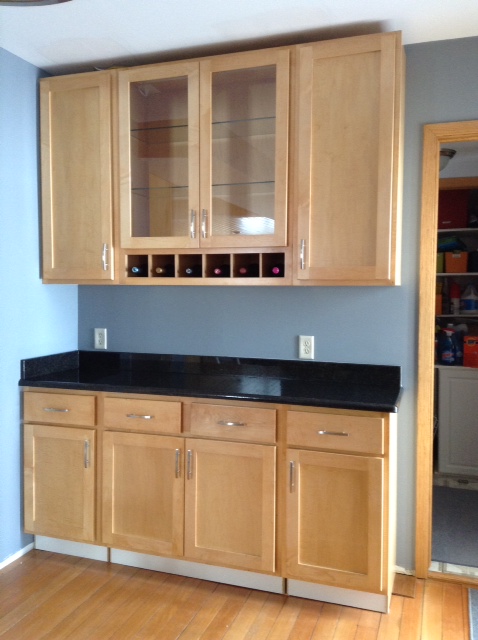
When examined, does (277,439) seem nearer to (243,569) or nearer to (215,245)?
(243,569)

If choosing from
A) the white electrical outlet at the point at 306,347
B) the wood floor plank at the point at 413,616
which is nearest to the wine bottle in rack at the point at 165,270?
the white electrical outlet at the point at 306,347

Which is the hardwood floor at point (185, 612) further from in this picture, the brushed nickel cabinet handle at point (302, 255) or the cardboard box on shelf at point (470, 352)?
the cardboard box on shelf at point (470, 352)

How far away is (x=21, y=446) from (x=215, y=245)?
4.55ft

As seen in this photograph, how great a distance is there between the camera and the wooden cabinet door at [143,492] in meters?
2.56

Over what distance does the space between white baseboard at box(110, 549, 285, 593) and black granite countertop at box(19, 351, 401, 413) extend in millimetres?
795

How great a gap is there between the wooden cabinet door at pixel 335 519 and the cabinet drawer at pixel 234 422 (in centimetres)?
14

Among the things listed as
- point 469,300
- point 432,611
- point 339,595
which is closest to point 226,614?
→ point 339,595

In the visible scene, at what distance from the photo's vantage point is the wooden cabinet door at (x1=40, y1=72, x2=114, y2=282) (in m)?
2.76

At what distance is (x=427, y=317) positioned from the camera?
2602 mm

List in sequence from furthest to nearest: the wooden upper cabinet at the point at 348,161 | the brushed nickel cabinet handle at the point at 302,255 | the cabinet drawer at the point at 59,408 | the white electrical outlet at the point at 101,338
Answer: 1. the white electrical outlet at the point at 101,338
2. the cabinet drawer at the point at 59,408
3. the brushed nickel cabinet handle at the point at 302,255
4. the wooden upper cabinet at the point at 348,161

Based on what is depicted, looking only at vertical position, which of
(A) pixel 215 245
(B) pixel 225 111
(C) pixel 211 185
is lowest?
(A) pixel 215 245

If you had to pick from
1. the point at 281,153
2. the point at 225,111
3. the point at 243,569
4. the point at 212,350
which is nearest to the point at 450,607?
the point at 243,569

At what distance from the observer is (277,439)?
7.88 feet

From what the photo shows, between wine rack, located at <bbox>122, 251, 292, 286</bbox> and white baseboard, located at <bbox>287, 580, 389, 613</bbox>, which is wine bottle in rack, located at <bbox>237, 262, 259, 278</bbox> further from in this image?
white baseboard, located at <bbox>287, 580, 389, 613</bbox>
